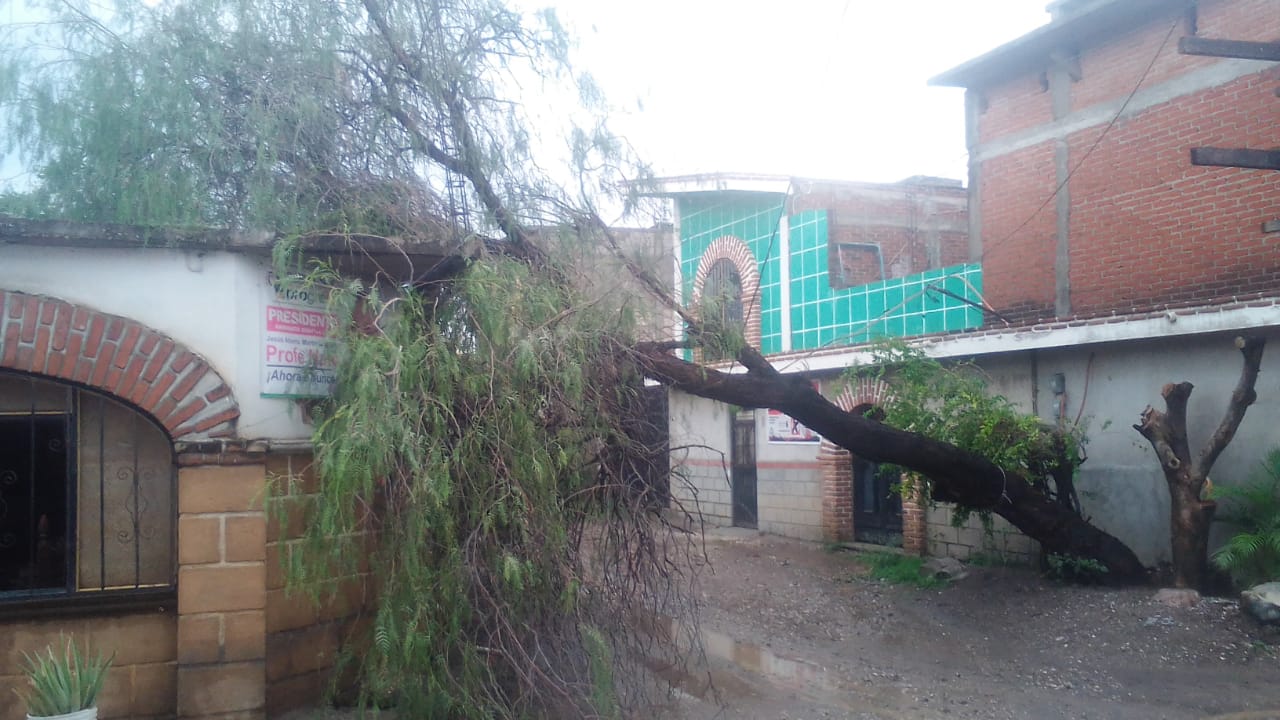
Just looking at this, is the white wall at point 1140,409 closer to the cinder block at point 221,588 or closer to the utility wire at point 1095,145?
the utility wire at point 1095,145

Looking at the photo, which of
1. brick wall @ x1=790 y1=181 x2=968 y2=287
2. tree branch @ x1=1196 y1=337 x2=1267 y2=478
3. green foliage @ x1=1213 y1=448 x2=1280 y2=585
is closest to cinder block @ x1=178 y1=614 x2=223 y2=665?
green foliage @ x1=1213 y1=448 x2=1280 y2=585

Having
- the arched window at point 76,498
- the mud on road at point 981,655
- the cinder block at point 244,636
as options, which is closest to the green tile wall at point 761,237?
the mud on road at point 981,655

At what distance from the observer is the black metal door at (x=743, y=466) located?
16766mm

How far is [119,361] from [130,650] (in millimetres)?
1509

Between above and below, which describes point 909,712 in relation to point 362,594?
below

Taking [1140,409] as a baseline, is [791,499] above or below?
below

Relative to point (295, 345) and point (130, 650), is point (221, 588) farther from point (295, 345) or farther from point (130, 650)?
point (295, 345)

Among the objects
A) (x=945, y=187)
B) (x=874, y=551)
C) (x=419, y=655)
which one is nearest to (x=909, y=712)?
(x=419, y=655)

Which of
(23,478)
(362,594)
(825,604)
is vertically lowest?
(825,604)

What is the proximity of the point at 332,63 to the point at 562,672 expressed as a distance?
4.21 m

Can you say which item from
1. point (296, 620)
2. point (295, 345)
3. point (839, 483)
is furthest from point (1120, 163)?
point (296, 620)

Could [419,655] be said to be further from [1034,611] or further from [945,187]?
[945,187]

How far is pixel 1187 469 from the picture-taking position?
8.79 m

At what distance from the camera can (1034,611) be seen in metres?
9.37
